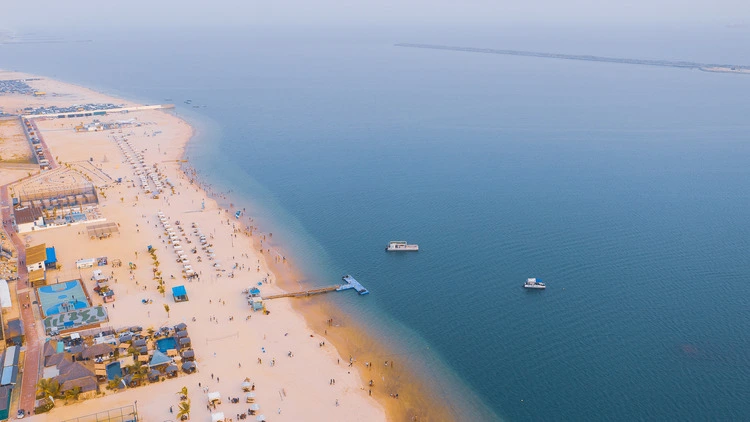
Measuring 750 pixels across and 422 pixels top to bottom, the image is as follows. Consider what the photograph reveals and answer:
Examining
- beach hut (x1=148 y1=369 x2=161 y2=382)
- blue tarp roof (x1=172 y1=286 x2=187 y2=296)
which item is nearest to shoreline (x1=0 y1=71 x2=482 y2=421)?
beach hut (x1=148 y1=369 x2=161 y2=382)

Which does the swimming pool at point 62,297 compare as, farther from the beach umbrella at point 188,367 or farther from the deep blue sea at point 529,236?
the deep blue sea at point 529,236

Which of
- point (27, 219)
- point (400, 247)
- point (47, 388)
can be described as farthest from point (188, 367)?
point (27, 219)

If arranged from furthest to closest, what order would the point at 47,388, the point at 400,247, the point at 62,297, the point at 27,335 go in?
the point at 400,247
the point at 62,297
the point at 27,335
the point at 47,388

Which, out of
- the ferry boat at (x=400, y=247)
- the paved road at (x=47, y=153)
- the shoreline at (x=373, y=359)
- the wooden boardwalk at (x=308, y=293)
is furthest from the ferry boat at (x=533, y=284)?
the paved road at (x=47, y=153)

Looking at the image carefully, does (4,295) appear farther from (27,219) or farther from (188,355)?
(188,355)

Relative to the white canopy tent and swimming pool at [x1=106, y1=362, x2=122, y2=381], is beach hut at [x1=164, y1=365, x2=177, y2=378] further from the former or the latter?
the white canopy tent
